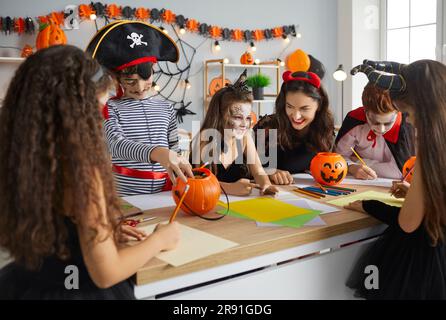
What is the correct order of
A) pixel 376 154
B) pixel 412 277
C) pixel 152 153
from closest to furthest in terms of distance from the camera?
pixel 412 277
pixel 152 153
pixel 376 154

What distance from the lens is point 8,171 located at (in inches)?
34.4

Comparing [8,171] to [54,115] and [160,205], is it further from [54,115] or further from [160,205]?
[160,205]

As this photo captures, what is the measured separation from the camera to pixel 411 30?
4672 millimetres

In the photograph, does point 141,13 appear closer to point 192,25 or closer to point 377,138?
point 192,25

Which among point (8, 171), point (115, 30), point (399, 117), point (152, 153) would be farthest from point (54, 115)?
point (399, 117)

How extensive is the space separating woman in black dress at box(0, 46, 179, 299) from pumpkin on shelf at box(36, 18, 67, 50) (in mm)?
2738

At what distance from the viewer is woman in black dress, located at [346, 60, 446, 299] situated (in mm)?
1110

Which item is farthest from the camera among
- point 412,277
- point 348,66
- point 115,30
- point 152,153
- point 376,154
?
point 348,66

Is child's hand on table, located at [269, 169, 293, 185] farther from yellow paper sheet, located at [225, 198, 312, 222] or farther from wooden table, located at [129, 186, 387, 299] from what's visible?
wooden table, located at [129, 186, 387, 299]

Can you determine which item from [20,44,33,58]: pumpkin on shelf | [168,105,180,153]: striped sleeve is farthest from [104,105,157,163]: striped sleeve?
[20,44,33,58]: pumpkin on shelf

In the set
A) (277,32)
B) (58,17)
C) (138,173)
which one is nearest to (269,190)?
(138,173)

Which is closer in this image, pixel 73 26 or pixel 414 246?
pixel 414 246
